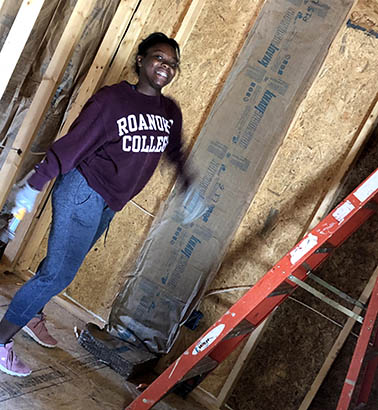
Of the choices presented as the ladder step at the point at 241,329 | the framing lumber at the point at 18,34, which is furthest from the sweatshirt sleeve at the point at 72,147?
the ladder step at the point at 241,329

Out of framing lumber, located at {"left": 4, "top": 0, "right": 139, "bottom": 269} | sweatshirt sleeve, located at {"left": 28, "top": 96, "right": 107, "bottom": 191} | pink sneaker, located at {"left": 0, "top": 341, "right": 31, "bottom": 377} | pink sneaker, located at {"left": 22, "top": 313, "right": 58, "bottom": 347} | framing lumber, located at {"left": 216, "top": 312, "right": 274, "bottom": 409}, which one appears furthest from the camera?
framing lumber, located at {"left": 4, "top": 0, "right": 139, "bottom": 269}

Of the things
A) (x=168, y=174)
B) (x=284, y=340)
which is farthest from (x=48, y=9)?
(x=284, y=340)

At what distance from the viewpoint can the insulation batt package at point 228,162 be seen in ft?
9.75

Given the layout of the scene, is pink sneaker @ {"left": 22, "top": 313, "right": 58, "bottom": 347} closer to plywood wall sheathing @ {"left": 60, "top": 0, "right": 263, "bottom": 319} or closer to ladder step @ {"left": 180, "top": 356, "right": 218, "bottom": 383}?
plywood wall sheathing @ {"left": 60, "top": 0, "right": 263, "bottom": 319}

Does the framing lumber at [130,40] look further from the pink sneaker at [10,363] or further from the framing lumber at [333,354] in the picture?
the framing lumber at [333,354]

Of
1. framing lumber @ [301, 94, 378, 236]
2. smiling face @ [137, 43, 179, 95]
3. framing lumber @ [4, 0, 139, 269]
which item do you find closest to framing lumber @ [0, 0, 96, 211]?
framing lumber @ [4, 0, 139, 269]

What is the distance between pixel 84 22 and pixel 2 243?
1.53 meters

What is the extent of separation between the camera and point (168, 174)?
10.9ft

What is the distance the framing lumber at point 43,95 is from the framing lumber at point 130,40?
1.44ft

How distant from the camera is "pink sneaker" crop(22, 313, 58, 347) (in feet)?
9.11

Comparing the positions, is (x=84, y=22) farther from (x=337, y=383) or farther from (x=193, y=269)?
(x=337, y=383)

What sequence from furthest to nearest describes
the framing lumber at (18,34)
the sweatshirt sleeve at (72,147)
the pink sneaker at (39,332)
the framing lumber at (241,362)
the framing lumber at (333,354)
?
1. the framing lumber at (241,362)
2. the framing lumber at (333,354)
3. the pink sneaker at (39,332)
4. the framing lumber at (18,34)
5. the sweatshirt sleeve at (72,147)

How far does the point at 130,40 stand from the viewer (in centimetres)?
328

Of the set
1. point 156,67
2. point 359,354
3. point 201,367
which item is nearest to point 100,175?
point 156,67
